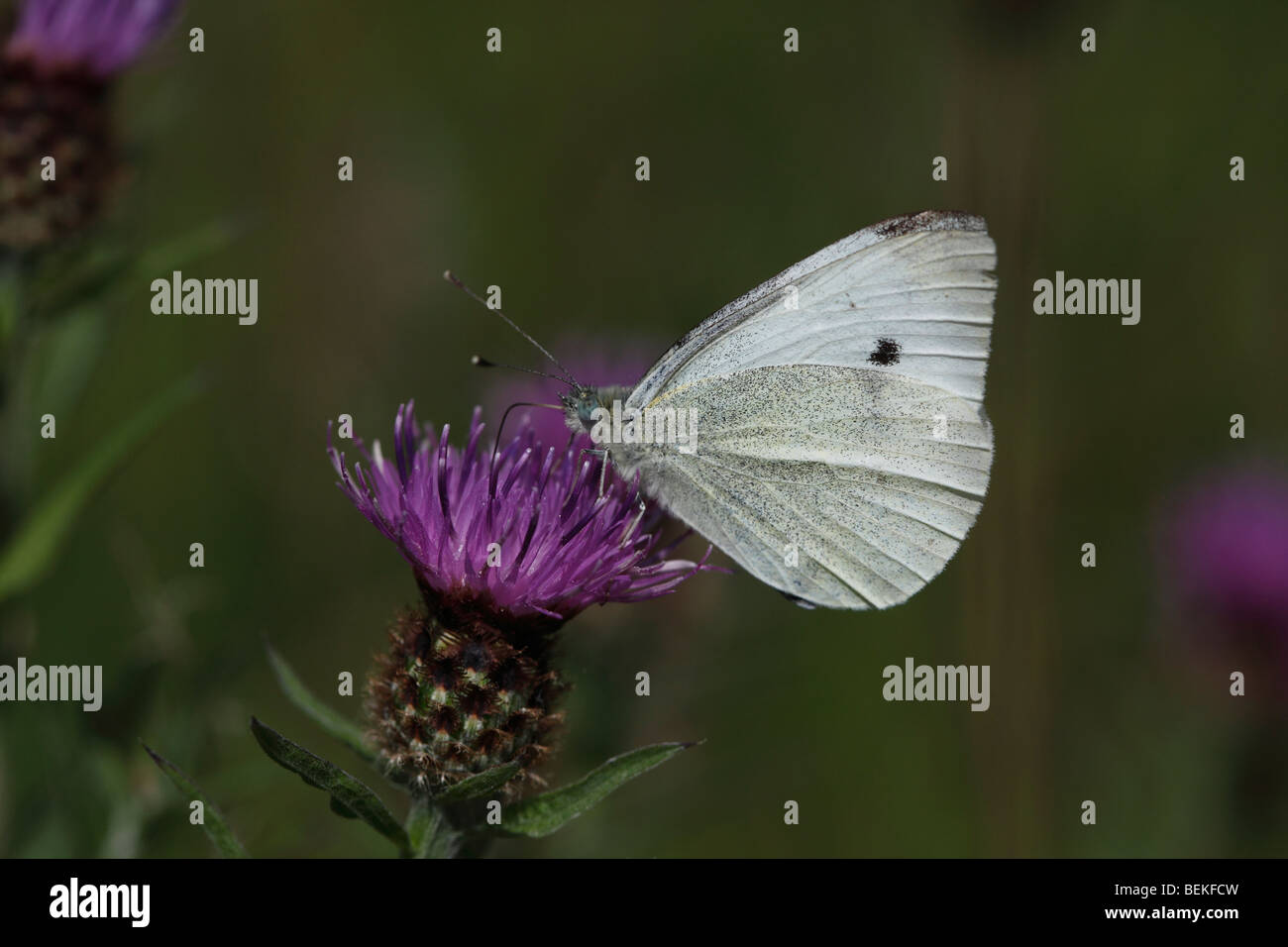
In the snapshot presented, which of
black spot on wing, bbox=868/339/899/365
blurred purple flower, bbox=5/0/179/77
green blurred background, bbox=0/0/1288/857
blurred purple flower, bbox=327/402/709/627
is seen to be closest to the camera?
blurred purple flower, bbox=327/402/709/627

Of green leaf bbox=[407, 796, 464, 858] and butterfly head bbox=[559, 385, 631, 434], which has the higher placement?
butterfly head bbox=[559, 385, 631, 434]

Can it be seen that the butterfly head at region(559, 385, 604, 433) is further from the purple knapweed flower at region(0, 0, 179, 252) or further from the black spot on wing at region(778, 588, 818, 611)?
the purple knapweed flower at region(0, 0, 179, 252)

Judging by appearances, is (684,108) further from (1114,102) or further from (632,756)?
(632,756)

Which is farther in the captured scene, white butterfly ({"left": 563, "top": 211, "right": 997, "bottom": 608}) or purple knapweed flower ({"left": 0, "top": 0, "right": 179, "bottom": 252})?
purple knapweed flower ({"left": 0, "top": 0, "right": 179, "bottom": 252})

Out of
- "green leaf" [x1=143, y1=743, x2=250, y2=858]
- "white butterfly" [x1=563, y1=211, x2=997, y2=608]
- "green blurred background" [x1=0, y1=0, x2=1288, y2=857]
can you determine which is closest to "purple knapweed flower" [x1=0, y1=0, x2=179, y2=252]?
"green blurred background" [x1=0, y1=0, x2=1288, y2=857]

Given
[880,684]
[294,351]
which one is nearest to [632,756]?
[880,684]

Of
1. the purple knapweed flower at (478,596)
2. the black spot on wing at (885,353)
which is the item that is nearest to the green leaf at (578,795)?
the purple knapweed flower at (478,596)

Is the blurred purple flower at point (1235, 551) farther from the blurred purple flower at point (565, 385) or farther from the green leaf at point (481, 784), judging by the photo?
the green leaf at point (481, 784)
